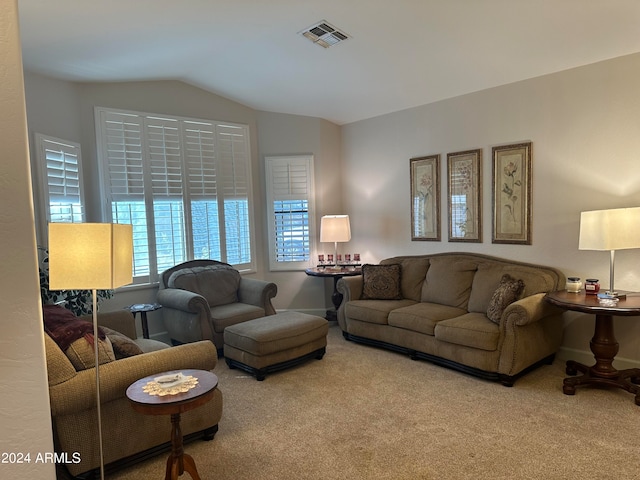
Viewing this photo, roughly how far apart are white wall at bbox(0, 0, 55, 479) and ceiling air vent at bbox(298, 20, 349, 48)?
2532 millimetres

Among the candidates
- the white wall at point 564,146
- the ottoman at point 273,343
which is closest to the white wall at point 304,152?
the white wall at point 564,146

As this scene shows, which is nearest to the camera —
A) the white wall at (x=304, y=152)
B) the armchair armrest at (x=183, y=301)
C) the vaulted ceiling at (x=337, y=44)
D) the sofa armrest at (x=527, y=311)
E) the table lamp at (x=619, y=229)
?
the vaulted ceiling at (x=337, y=44)

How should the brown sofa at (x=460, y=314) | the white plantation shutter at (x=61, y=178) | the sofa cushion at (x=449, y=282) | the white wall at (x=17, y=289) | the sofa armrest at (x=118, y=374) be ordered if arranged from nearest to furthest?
the white wall at (x=17, y=289) < the sofa armrest at (x=118, y=374) < the brown sofa at (x=460, y=314) < the white plantation shutter at (x=61, y=178) < the sofa cushion at (x=449, y=282)

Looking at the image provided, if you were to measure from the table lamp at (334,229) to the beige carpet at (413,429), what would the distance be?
74.7 inches

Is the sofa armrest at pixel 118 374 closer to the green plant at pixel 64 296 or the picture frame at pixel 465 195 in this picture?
the green plant at pixel 64 296

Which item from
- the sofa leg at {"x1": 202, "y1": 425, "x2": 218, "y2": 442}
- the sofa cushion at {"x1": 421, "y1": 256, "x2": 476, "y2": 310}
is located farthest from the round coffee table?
→ the sofa cushion at {"x1": 421, "y1": 256, "x2": 476, "y2": 310}

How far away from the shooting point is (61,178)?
3.85 m

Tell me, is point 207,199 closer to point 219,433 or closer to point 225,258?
point 225,258

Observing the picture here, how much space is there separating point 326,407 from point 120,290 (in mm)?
2575

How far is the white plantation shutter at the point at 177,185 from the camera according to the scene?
444cm

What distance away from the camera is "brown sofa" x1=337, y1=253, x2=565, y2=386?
3393 mm

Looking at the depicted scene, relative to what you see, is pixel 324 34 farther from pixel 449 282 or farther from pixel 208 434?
pixel 208 434

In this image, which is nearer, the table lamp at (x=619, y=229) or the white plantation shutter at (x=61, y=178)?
the table lamp at (x=619, y=229)

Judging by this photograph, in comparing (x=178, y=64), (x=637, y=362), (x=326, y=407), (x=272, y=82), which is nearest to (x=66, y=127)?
(x=178, y=64)
